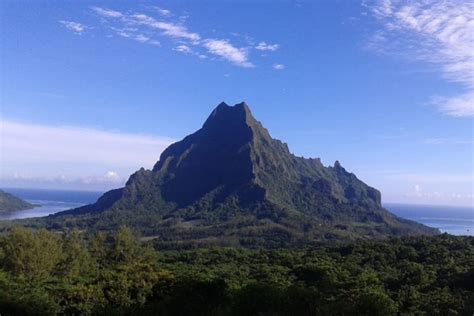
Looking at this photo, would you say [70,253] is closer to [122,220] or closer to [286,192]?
[122,220]

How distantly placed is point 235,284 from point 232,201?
394ft

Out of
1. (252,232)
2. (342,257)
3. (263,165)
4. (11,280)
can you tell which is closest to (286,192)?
(263,165)

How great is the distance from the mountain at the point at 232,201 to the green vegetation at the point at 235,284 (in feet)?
181

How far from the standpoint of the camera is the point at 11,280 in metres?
36.1

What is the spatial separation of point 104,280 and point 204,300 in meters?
7.41

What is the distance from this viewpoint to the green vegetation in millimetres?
25188

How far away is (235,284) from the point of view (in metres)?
34.3

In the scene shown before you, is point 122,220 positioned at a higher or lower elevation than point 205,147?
lower

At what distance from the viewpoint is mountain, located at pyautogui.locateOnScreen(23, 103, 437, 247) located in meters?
125

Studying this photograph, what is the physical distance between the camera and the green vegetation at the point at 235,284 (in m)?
25.2

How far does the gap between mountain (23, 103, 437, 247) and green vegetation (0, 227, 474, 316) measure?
55.3 m

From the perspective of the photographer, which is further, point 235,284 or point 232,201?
point 232,201

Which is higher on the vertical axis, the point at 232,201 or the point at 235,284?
the point at 232,201

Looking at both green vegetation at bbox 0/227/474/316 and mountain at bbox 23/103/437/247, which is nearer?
green vegetation at bbox 0/227/474/316
